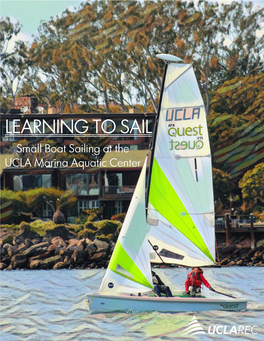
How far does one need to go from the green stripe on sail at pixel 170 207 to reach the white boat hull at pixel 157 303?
1.57 metres

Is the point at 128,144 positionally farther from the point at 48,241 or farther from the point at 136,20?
the point at 48,241

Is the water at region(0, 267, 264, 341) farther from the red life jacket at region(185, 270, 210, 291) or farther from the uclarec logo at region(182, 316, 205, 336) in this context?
the red life jacket at region(185, 270, 210, 291)

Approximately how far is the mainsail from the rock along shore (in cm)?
1737

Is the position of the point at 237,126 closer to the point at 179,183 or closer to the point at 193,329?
the point at 179,183

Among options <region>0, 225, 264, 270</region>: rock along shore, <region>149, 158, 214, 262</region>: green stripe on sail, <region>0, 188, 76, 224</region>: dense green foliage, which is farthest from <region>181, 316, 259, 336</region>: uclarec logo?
<region>0, 188, 76, 224</region>: dense green foliage

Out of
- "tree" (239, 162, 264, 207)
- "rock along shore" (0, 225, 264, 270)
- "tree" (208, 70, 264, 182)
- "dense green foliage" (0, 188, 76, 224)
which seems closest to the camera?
"rock along shore" (0, 225, 264, 270)

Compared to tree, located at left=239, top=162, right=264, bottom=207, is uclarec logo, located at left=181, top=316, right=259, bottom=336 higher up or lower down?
lower down

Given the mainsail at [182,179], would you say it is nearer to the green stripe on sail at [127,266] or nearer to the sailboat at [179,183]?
the sailboat at [179,183]

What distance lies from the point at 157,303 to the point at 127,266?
1453 millimetres

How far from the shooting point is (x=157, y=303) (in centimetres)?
1727

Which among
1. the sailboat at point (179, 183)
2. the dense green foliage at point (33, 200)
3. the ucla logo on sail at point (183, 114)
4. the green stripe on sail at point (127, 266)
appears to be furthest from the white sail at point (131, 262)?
the dense green foliage at point (33, 200)

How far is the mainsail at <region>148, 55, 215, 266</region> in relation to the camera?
722 inches

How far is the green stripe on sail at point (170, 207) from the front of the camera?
18359 millimetres

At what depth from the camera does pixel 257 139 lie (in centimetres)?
4825
